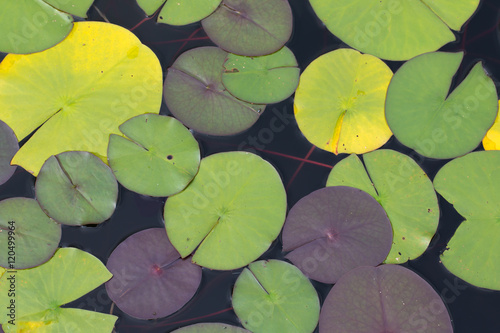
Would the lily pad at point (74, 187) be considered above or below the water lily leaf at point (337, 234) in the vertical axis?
below

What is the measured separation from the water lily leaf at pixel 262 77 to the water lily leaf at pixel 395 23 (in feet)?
0.95

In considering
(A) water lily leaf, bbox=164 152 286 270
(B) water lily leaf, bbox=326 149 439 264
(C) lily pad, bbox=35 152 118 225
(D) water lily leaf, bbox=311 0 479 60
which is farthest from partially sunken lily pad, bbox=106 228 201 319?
(D) water lily leaf, bbox=311 0 479 60

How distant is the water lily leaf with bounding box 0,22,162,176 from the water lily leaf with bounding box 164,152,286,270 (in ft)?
1.35

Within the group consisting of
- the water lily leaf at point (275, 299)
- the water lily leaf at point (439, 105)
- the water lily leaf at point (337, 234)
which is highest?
the water lily leaf at point (439, 105)

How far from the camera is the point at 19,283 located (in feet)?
5.89

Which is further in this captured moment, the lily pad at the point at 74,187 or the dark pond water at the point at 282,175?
the dark pond water at the point at 282,175

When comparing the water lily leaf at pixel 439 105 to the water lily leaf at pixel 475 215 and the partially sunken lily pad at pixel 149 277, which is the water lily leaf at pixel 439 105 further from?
the partially sunken lily pad at pixel 149 277

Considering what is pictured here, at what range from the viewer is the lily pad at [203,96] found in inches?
72.3

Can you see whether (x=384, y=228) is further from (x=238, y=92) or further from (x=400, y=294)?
(x=238, y=92)

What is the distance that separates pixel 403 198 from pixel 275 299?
0.74 metres

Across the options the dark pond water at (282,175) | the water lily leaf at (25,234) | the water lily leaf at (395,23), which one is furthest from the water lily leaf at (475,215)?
the water lily leaf at (25,234)

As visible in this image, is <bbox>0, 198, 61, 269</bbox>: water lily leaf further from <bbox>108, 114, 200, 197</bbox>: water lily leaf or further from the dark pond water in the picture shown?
<bbox>108, 114, 200, 197</bbox>: water lily leaf

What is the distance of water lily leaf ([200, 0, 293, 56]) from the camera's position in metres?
1.83

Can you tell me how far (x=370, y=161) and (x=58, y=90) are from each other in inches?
57.5
